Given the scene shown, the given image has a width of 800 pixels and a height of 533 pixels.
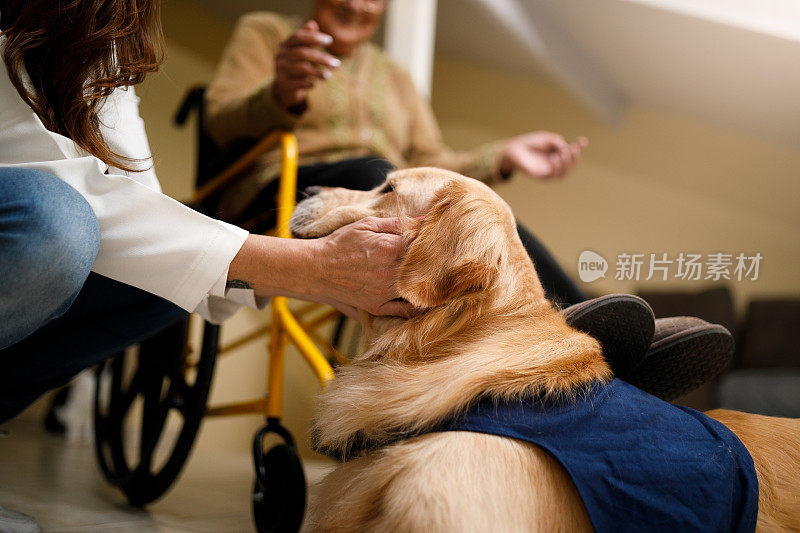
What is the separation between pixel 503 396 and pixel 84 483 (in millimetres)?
1327

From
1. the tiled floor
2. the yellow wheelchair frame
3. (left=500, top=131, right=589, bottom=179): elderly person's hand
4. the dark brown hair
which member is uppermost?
the dark brown hair

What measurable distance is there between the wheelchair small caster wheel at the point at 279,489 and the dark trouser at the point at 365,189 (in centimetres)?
47

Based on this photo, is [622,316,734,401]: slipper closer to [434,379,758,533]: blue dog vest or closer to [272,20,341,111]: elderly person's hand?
[434,379,758,533]: blue dog vest

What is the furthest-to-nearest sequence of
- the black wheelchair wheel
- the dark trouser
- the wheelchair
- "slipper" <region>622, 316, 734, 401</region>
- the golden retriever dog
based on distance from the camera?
the black wheelchair wheel → the wheelchair → the dark trouser → "slipper" <region>622, 316, 734, 401</region> → the golden retriever dog

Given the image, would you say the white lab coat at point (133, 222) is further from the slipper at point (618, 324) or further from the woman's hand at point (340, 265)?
the slipper at point (618, 324)

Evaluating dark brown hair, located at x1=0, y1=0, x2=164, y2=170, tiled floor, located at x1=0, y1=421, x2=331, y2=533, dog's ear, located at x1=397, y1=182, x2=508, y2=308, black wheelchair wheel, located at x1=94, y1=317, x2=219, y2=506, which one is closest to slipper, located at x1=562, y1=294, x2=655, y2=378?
dog's ear, located at x1=397, y1=182, x2=508, y2=308

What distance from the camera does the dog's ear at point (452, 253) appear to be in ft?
2.65

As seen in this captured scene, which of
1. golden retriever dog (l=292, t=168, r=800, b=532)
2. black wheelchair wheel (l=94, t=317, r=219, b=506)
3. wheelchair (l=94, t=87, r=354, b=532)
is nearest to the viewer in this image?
golden retriever dog (l=292, t=168, r=800, b=532)

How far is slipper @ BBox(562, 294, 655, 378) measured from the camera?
85 centimetres

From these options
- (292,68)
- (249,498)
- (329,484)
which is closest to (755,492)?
(329,484)

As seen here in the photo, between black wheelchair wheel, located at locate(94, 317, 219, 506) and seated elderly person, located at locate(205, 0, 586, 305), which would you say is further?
black wheelchair wheel, located at locate(94, 317, 219, 506)

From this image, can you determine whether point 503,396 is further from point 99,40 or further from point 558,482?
point 99,40

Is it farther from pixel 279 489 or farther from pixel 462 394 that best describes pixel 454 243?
pixel 279 489

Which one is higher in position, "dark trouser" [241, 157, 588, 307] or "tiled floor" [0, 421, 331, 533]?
"dark trouser" [241, 157, 588, 307]
